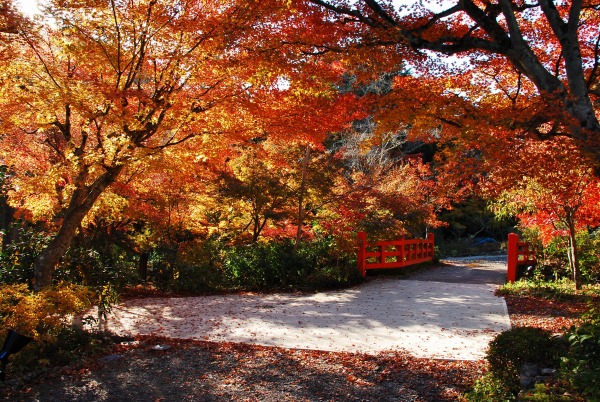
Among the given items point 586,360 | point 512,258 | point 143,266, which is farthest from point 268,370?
point 512,258

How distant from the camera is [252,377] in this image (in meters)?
4.50

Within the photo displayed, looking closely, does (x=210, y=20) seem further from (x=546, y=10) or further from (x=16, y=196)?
(x=16, y=196)

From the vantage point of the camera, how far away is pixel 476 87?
25.8 ft

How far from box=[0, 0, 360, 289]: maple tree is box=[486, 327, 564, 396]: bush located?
443 centimetres

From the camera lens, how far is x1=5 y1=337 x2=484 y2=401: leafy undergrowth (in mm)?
4070

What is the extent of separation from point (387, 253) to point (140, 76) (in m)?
7.85

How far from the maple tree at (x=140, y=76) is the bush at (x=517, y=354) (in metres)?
4.43

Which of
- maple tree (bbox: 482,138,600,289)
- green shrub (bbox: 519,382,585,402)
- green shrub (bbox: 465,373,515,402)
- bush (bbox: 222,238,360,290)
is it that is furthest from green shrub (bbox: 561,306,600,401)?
bush (bbox: 222,238,360,290)

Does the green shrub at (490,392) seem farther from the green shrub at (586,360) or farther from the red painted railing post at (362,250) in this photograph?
the red painted railing post at (362,250)

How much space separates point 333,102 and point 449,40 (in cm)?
235

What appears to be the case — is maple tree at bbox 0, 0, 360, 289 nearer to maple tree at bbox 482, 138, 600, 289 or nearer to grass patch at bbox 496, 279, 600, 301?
maple tree at bbox 482, 138, 600, 289

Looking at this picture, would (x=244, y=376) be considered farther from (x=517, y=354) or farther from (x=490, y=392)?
(x=517, y=354)

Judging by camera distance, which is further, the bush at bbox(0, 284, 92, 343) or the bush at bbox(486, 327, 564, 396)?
the bush at bbox(0, 284, 92, 343)

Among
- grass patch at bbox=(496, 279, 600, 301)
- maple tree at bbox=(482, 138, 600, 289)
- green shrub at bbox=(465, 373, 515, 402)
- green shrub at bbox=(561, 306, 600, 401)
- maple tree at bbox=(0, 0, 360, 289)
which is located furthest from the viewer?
grass patch at bbox=(496, 279, 600, 301)
